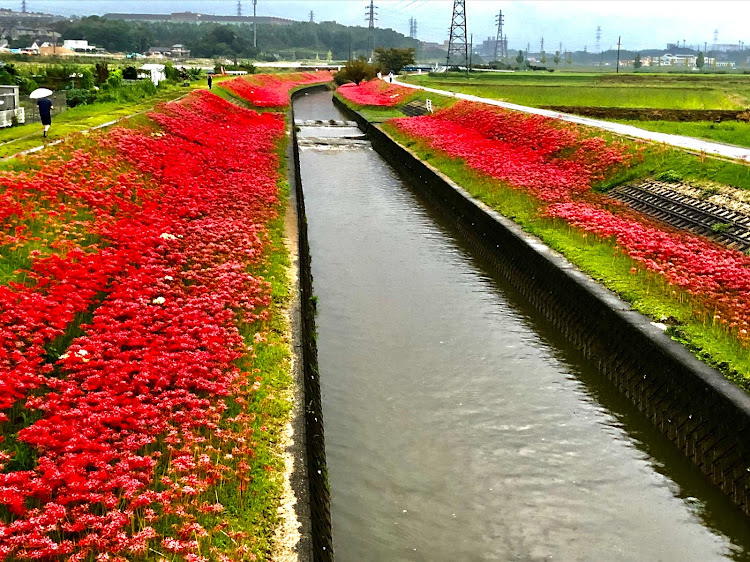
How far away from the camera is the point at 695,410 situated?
931 cm

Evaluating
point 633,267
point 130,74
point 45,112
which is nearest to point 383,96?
point 130,74

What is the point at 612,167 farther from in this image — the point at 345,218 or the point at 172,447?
the point at 172,447

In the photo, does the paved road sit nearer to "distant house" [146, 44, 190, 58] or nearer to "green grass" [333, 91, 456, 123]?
"green grass" [333, 91, 456, 123]

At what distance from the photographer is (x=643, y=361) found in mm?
10734

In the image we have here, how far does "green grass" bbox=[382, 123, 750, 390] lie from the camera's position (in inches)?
390

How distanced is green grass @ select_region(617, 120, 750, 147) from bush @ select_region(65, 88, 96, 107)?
2474 centimetres

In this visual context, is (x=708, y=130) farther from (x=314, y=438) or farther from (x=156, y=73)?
(x=156, y=73)

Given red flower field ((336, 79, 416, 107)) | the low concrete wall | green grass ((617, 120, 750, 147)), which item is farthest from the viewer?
red flower field ((336, 79, 416, 107))

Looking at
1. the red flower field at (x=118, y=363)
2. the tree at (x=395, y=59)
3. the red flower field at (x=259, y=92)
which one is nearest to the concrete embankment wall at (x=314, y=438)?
the red flower field at (x=118, y=363)

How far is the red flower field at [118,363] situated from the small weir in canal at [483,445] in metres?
1.70

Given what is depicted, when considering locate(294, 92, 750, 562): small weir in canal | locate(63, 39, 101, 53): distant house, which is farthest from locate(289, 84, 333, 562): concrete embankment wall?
locate(63, 39, 101, 53): distant house

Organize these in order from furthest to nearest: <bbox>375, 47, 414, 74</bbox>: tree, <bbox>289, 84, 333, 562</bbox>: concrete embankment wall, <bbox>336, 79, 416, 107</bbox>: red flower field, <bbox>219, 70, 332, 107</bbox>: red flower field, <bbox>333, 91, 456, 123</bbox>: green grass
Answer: <bbox>375, 47, 414, 74</bbox>: tree, <bbox>336, 79, 416, 107</bbox>: red flower field, <bbox>219, 70, 332, 107</bbox>: red flower field, <bbox>333, 91, 456, 123</bbox>: green grass, <bbox>289, 84, 333, 562</bbox>: concrete embankment wall

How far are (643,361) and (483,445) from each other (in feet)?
9.14

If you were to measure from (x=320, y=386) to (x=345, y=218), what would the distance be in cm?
1228
